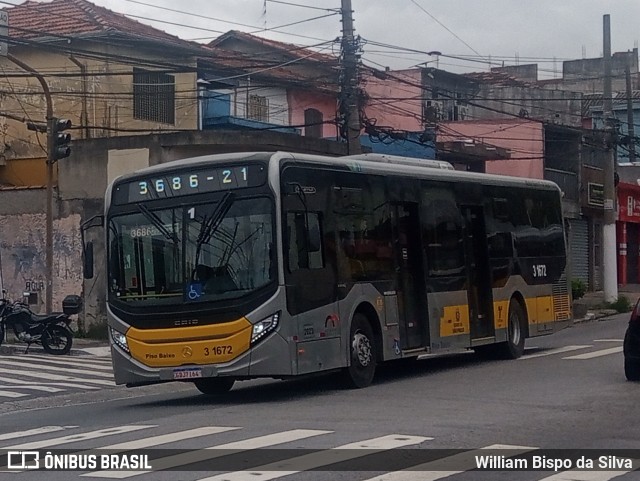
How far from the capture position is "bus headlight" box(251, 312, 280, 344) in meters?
14.4

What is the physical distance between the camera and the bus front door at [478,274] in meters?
19.2

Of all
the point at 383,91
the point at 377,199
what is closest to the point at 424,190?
the point at 377,199

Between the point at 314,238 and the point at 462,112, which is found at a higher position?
the point at 462,112

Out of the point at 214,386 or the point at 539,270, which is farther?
the point at 539,270

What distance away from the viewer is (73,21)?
3631 cm

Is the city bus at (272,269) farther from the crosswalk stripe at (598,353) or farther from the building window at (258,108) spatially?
the building window at (258,108)

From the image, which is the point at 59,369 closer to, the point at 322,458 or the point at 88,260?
the point at 88,260

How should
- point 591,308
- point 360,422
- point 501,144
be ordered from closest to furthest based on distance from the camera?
point 360,422 < point 591,308 < point 501,144

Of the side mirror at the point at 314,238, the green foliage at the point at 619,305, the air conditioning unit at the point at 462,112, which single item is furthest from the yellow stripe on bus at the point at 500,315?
the air conditioning unit at the point at 462,112

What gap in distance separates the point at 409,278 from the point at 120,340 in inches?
180

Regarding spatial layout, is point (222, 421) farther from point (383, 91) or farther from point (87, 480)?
point (383, 91)

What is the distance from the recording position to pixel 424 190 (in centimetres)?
1811

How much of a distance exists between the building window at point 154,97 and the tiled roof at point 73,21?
1353mm

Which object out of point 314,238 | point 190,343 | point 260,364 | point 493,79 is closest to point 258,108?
point 493,79
